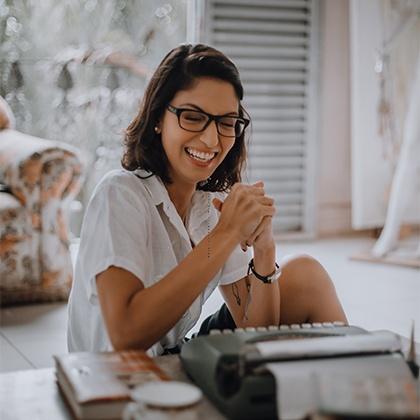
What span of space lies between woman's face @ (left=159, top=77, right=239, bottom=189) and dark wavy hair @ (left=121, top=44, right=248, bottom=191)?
2cm

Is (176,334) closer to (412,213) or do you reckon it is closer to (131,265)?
(131,265)

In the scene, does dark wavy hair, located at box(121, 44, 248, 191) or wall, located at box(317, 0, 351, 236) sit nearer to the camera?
dark wavy hair, located at box(121, 44, 248, 191)

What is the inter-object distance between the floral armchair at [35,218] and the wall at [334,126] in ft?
6.29

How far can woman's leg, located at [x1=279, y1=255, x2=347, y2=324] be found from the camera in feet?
5.16

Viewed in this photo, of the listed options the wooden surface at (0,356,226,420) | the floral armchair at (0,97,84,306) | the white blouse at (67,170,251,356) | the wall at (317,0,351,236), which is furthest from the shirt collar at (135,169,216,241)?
the wall at (317,0,351,236)

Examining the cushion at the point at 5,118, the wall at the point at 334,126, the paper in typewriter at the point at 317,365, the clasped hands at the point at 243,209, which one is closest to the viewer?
the paper in typewriter at the point at 317,365

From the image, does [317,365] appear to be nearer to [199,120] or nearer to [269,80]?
[199,120]

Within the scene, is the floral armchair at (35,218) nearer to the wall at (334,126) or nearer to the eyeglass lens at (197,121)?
the eyeglass lens at (197,121)

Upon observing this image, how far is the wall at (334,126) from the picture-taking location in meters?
4.57

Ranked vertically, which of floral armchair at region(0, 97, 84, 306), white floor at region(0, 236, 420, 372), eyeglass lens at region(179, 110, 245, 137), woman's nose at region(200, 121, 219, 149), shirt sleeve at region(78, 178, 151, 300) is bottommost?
white floor at region(0, 236, 420, 372)

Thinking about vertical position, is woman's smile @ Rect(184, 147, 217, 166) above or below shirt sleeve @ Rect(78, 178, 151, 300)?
above

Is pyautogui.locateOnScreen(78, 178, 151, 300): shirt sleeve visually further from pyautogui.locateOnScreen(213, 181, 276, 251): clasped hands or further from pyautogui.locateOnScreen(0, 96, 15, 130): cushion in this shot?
pyautogui.locateOnScreen(0, 96, 15, 130): cushion

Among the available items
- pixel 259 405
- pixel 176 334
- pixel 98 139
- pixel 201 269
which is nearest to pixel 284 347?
pixel 259 405

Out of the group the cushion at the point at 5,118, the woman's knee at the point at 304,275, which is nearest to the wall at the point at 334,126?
the cushion at the point at 5,118
